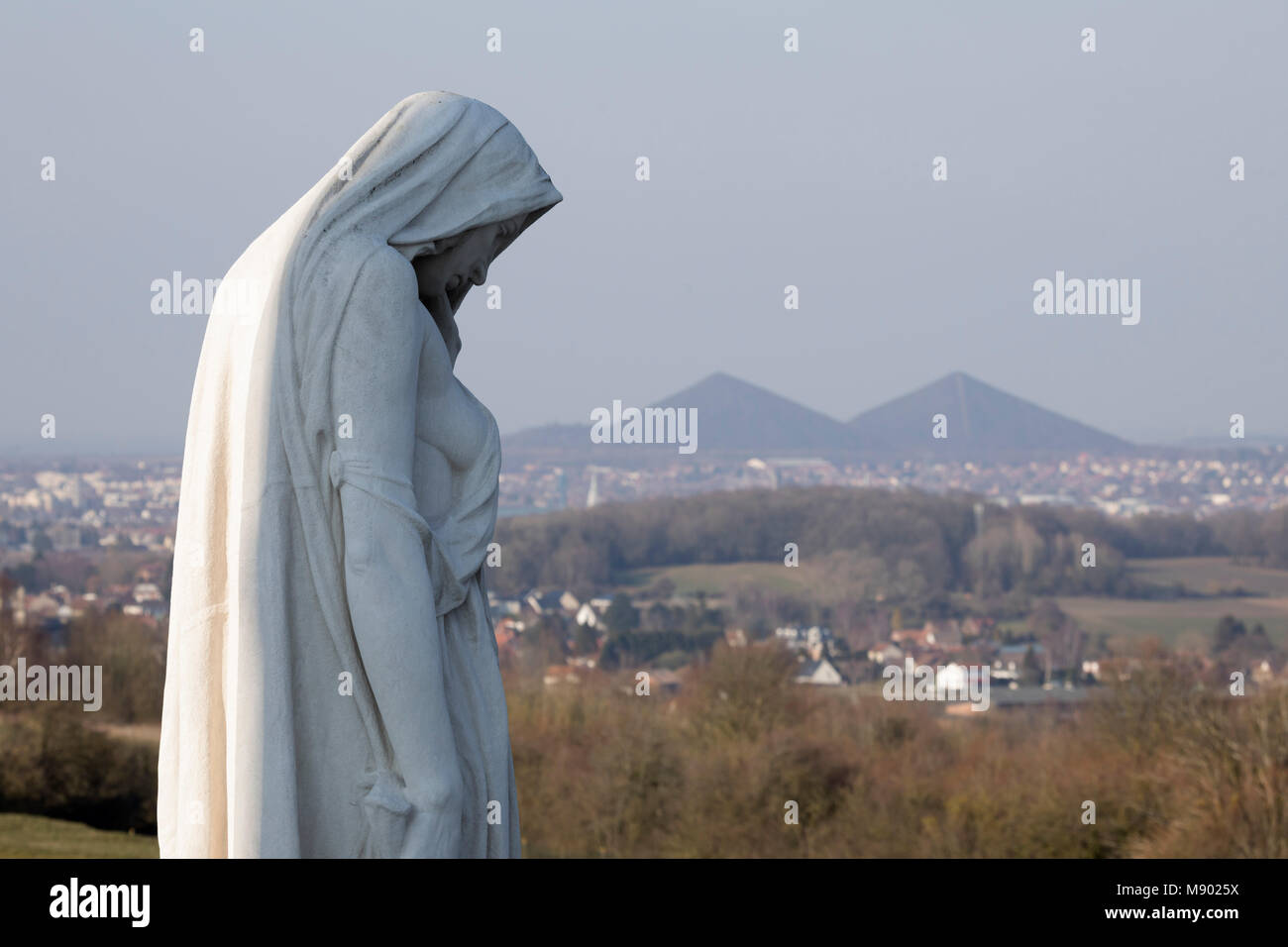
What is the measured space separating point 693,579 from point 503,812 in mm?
59263

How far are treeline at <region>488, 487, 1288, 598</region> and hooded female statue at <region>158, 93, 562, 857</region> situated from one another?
2215 inches

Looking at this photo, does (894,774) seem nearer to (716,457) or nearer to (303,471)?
(716,457)

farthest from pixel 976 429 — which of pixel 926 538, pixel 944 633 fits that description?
pixel 944 633

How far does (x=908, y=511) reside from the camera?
69625 millimetres

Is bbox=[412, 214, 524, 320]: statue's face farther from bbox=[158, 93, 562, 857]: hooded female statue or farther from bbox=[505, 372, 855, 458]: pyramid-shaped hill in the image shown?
bbox=[505, 372, 855, 458]: pyramid-shaped hill

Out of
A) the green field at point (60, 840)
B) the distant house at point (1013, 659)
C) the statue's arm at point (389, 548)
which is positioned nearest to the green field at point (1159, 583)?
the distant house at point (1013, 659)

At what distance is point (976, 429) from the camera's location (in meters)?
79.0

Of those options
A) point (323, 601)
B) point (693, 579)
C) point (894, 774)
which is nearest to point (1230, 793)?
point (894, 774)

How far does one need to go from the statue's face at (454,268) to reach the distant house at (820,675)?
187 ft

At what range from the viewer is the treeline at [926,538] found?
212ft

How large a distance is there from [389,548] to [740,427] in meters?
69.5

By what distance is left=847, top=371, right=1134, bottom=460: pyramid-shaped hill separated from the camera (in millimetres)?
78438

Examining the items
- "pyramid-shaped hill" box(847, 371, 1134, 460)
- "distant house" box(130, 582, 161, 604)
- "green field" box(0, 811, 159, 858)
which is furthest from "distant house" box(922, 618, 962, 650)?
"green field" box(0, 811, 159, 858)

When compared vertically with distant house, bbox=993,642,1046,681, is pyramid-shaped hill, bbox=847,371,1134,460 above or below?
above
